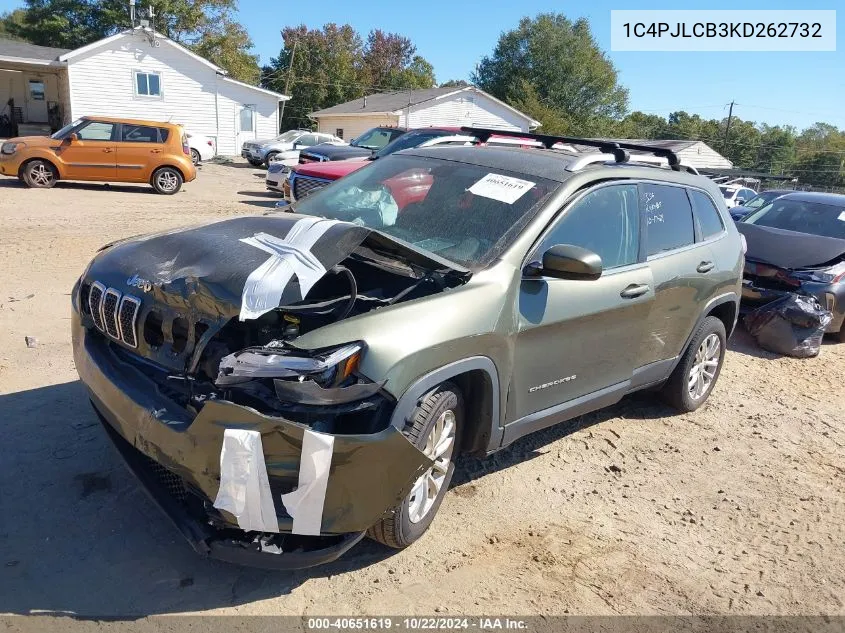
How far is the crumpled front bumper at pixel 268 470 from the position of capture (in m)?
2.48

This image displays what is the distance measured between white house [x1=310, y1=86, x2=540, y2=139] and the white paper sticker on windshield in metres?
34.6

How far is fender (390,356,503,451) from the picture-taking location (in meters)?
2.76

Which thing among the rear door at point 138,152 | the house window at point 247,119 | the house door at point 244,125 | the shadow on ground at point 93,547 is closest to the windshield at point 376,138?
the rear door at point 138,152

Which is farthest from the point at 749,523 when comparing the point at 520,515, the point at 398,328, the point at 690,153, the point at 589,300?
the point at 690,153

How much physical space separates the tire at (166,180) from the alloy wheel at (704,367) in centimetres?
1401

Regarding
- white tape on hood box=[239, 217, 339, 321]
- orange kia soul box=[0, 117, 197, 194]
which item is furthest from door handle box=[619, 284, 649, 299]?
orange kia soul box=[0, 117, 197, 194]

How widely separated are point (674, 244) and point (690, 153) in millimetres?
45925

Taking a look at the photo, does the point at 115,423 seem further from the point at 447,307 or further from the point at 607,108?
the point at 607,108

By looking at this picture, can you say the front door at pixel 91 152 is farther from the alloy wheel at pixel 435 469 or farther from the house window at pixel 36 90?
the house window at pixel 36 90

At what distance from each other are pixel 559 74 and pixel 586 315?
63.4 meters

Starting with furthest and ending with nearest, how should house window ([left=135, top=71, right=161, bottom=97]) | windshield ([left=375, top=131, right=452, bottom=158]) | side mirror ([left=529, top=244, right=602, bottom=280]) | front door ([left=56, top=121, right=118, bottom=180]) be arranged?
house window ([left=135, top=71, right=161, bottom=97]), front door ([left=56, top=121, right=118, bottom=180]), windshield ([left=375, top=131, right=452, bottom=158]), side mirror ([left=529, top=244, right=602, bottom=280])

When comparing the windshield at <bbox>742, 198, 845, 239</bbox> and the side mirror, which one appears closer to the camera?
the side mirror

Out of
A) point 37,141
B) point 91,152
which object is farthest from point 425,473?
point 37,141

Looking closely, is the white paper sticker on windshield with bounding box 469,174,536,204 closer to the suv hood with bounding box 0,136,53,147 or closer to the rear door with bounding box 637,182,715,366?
the rear door with bounding box 637,182,715,366
